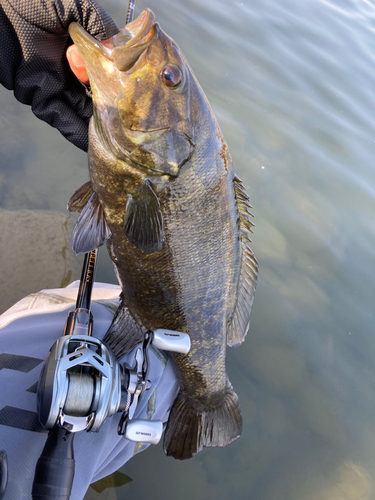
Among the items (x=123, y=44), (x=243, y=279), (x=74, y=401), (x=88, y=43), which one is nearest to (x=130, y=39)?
(x=123, y=44)

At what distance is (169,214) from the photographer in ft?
5.20

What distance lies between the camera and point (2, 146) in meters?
3.08

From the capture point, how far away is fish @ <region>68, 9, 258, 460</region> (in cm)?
143

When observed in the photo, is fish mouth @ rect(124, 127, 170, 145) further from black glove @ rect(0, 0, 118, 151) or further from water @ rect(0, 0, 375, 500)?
water @ rect(0, 0, 375, 500)

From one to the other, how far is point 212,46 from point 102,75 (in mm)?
3685

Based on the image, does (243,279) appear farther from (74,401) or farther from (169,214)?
(74,401)

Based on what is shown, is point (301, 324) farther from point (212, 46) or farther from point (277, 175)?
point (212, 46)

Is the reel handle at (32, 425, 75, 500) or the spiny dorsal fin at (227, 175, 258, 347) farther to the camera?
the spiny dorsal fin at (227, 175, 258, 347)

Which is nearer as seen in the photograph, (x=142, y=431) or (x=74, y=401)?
(x=74, y=401)

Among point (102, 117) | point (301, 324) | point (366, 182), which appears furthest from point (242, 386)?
point (366, 182)

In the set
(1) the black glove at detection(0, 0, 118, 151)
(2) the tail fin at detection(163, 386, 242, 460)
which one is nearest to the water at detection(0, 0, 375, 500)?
(2) the tail fin at detection(163, 386, 242, 460)

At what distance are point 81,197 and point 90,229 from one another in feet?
0.62

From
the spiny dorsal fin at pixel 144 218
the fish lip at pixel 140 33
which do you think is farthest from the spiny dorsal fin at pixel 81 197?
the fish lip at pixel 140 33

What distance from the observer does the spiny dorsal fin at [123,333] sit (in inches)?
74.2
